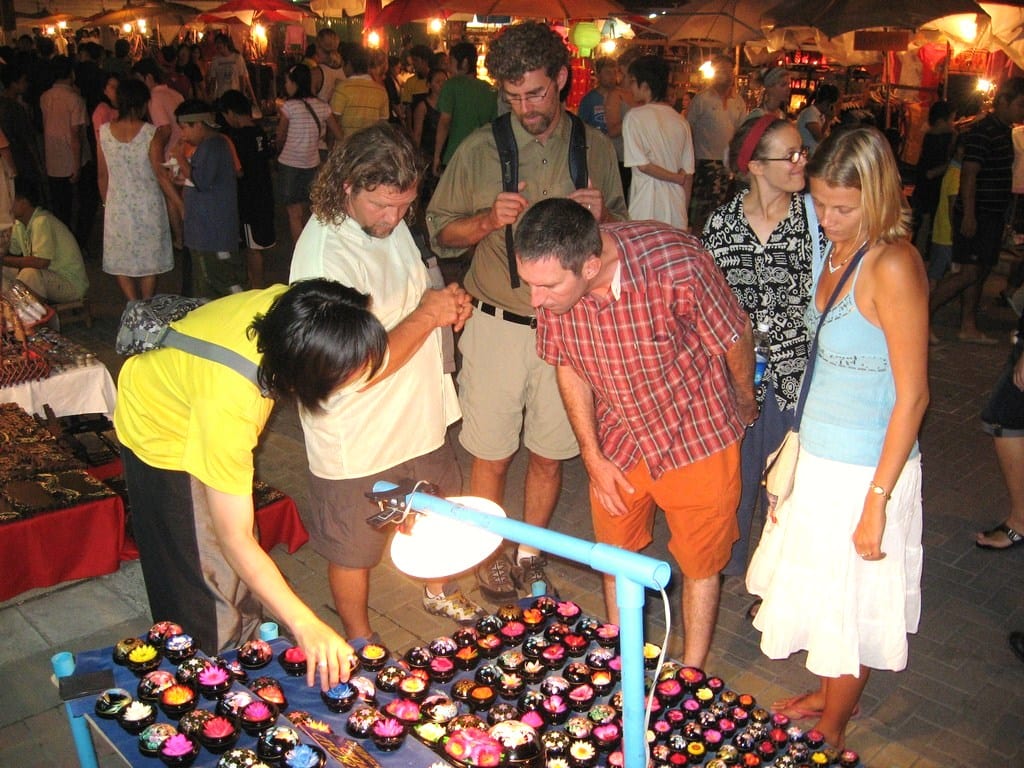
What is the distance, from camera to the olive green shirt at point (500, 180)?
11.6 feet

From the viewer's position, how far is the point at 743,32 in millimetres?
10367

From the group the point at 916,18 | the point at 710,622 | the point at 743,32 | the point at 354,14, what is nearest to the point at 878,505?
the point at 710,622

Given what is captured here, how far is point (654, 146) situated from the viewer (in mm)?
6113

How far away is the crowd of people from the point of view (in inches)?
93.0

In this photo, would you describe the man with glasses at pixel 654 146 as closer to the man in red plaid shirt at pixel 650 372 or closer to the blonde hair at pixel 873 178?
the man in red plaid shirt at pixel 650 372

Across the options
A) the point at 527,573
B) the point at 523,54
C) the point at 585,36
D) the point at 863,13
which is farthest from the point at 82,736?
the point at 585,36

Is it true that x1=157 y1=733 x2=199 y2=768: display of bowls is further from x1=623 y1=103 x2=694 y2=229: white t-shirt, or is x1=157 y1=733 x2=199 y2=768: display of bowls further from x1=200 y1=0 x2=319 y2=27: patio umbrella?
x1=200 y1=0 x2=319 y2=27: patio umbrella

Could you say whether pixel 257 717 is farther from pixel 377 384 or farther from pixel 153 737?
pixel 377 384

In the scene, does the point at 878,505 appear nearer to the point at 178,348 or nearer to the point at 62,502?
the point at 178,348

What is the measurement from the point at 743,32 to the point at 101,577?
29.8 feet

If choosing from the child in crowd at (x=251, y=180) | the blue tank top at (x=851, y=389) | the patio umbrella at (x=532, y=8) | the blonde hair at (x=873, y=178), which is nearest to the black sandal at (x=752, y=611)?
the blue tank top at (x=851, y=389)

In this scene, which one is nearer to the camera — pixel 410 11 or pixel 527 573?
pixel 527 573

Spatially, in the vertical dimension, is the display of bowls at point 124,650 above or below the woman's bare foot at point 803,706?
above

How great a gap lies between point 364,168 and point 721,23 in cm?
891
